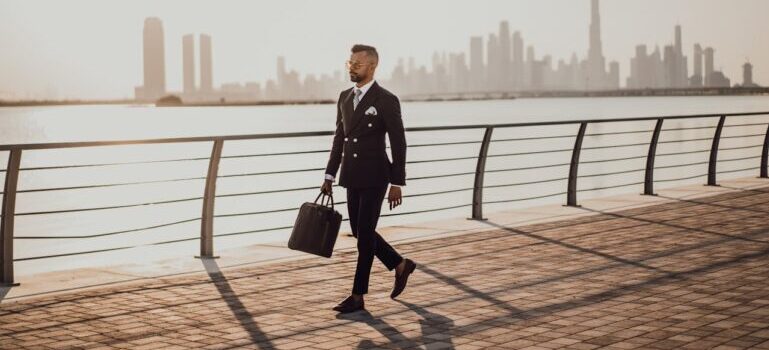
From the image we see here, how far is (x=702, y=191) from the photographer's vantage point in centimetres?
1633

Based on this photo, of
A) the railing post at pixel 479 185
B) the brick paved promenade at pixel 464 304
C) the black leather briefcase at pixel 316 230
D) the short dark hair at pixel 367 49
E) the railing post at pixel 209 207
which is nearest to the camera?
the brick paved promenade at pixel 464 304

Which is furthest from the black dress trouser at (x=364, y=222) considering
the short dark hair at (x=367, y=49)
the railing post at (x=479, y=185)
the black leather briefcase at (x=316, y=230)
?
the railing post at (x=479, y=185)

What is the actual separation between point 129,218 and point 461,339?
34.3 metres

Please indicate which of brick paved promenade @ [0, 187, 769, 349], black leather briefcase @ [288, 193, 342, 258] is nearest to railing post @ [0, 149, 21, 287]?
brick paved promenade @ [0, 187, 769, 349]

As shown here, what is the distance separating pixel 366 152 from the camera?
24.9 feet

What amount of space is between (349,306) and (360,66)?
1.60 metres

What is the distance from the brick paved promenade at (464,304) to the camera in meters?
6.61

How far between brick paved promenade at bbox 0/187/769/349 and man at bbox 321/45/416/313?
17.4 inches

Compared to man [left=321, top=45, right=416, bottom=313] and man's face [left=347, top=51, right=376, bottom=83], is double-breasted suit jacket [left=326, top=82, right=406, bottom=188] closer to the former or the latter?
man [left=321, top=45, right=416, bottom=313]

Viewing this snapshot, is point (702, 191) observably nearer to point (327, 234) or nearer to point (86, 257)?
point (327, 234)

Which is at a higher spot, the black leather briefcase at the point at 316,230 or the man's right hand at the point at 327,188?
the man's right hand at the point at 327,188

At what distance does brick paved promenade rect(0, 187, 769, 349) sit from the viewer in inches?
260

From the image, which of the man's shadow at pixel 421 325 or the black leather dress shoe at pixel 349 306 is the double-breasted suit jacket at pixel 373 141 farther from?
the man's shadow at pixel 421 325

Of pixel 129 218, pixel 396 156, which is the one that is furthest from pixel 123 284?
pixel 129 218
